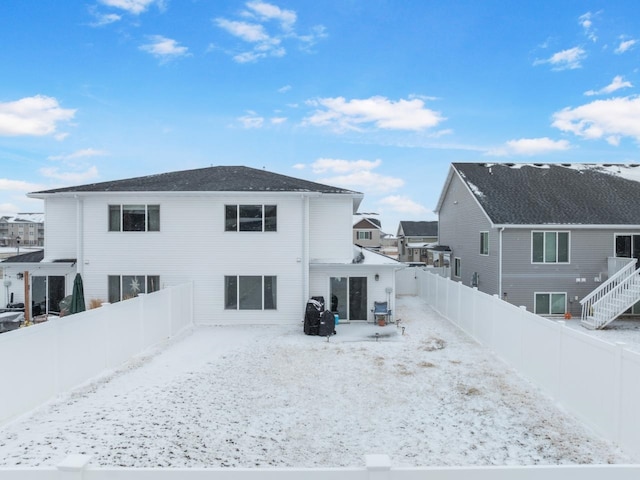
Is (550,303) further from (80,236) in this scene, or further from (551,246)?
(80,236)

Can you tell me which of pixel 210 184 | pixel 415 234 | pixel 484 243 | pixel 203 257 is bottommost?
pixel 203 257

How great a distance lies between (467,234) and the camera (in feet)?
74.3

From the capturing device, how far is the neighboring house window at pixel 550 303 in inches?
737

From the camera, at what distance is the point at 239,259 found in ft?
51.2

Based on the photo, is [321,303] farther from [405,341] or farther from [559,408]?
[559,408]

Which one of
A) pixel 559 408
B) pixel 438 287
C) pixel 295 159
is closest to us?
pixel 559 408

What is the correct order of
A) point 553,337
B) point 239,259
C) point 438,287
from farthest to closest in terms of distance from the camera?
point 438,287
point 239,259
point 553,337

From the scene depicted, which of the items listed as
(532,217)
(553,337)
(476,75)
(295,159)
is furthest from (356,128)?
(553,337)

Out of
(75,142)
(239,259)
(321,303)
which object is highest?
(75,142)

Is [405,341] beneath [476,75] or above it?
beneath

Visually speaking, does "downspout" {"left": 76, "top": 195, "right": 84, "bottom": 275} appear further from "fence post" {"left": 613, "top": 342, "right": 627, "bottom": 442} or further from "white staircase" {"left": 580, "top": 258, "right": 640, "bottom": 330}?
"white staircase" {"left": 580, "top": 258, "right": 640, "bottom": 330}

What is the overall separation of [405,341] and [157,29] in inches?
632

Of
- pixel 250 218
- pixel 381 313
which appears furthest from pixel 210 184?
pixel 381 313

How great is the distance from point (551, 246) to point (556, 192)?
387 cm
